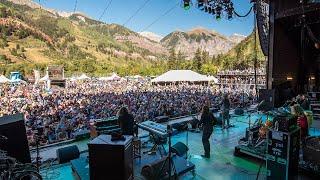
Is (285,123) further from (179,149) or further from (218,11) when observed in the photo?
(218,11)

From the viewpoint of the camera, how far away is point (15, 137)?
5020 mm

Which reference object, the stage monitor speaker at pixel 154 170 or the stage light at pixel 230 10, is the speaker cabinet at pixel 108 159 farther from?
the stage light at pixel 230 10

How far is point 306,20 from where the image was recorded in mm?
17031

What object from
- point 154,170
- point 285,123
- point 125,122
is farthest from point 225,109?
point 154,170

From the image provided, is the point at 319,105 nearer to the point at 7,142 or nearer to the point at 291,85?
the point at 291,85

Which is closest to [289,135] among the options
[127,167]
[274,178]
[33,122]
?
[274,178]

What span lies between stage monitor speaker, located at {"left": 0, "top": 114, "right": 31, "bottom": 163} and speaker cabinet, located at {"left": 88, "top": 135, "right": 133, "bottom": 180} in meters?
1.71

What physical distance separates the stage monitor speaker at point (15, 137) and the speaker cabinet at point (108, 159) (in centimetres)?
171

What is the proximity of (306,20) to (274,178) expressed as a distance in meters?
14.6

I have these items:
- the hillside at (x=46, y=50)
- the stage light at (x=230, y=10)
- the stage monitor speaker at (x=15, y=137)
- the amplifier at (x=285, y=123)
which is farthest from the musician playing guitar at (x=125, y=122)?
the hillside at (x=46, y=50)

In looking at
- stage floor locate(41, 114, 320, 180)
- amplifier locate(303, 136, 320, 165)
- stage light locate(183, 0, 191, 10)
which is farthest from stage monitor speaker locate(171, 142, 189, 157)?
stage light locate(183, 0, 191, 10)

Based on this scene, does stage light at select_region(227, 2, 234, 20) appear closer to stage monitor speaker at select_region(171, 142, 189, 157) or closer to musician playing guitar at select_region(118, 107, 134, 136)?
stage monitor speaker at select_region(171, 142, 189, 157)

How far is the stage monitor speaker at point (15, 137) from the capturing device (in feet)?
16.0

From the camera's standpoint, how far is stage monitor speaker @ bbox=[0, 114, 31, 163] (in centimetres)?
488
